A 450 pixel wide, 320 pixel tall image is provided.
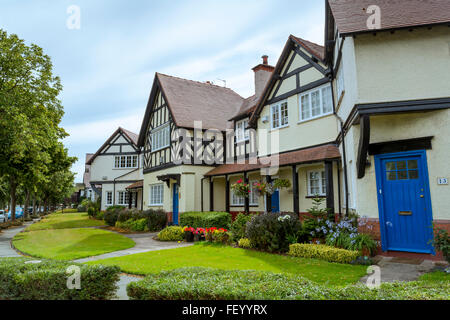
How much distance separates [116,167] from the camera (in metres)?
33.7

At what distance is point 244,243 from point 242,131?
329 inches

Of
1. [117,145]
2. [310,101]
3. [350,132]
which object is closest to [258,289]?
[350,132]

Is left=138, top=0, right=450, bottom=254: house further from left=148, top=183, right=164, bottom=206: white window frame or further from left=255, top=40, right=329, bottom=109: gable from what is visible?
left=148, top=183, right=164, bottom=206: white window frame

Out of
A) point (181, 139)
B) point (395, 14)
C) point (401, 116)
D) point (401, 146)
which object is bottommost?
point (401, 146)

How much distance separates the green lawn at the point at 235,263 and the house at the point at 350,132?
216cm

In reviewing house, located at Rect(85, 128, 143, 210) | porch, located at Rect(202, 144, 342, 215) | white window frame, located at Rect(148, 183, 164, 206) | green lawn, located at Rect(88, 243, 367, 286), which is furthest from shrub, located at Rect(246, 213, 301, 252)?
house, located at Rect(85, 128, 143, 210)

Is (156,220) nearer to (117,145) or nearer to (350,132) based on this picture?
(350,132)

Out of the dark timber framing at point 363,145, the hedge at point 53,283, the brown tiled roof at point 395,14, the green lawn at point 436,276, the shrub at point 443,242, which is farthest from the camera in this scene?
the dark timber framing at point 363,145

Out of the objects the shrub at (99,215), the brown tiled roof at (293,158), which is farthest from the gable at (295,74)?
the shrub at (99,215)

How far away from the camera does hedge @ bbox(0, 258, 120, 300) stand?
4785 mm

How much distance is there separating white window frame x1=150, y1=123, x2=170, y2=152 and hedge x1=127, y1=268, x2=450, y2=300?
16.3 meters

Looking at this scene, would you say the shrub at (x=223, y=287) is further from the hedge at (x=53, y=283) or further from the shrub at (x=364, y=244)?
the shrub at (x=364, y=244)

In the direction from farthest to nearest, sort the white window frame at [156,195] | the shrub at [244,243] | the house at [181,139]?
the white window frame at [156,195] < the house at [181,139] < the shrub at [244,243]

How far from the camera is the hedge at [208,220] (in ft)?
49.3
